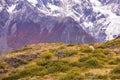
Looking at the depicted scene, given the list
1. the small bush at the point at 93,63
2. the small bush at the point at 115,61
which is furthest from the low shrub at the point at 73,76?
the small bush at the point at 115,61

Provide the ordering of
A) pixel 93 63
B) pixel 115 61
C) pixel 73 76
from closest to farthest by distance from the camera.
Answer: pixel 73 76 < pixel 93 63 < pixel 115 61

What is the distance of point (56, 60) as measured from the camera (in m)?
36.8

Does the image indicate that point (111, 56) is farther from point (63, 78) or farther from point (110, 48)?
point (63, 78)

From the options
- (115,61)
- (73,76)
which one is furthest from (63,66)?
(115,61)

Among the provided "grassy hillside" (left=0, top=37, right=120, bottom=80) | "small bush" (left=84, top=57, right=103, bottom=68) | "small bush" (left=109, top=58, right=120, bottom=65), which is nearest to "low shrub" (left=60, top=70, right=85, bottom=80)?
"grassy hillside" (left=0, top=37, right=120, bottom=80)

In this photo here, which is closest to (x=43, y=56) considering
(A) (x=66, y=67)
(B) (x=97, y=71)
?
(A) (x=66, y=67)

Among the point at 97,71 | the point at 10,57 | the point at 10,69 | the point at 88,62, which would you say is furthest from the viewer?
the point at 10,57

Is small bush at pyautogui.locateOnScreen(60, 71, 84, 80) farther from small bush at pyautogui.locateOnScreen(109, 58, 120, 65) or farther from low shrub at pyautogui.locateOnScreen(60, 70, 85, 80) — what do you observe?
small bush at pyautogui.locateOnScreen(109, 58, 120, 65)

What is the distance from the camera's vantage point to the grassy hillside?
1251 inches

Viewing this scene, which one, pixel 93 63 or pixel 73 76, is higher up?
pixel 93 63

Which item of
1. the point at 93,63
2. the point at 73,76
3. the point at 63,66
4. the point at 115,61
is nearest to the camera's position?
the point at 73,76

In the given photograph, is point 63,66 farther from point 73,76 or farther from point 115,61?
point 115,61

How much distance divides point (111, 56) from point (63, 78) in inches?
416

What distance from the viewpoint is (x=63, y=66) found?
1379 inches
